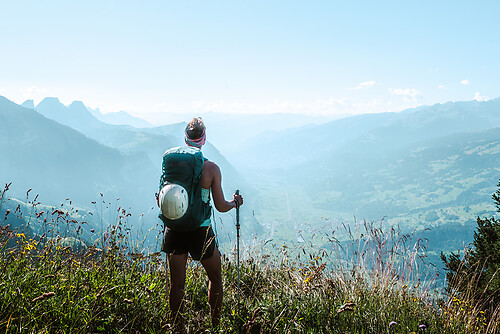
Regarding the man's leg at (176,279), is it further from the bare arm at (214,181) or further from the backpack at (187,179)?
the bare arm at (214,181)

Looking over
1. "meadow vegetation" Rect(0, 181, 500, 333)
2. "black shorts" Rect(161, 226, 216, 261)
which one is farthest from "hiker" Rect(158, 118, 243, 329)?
"meadow vegetation" Rect(0, 181, 500, 333)

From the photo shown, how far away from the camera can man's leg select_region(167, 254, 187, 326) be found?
133 inches

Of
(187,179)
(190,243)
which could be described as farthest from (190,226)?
(187,179)

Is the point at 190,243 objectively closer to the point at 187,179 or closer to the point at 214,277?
the point at 214,277

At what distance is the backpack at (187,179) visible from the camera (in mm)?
3373

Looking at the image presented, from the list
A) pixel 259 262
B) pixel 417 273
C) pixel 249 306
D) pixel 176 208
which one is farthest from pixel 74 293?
pixel 417 273

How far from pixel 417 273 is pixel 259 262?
2839mm

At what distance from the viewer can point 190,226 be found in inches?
133

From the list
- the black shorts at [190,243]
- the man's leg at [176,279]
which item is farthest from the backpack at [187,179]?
the man's leg at [176,279]

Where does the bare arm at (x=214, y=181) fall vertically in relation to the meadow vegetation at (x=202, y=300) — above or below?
above

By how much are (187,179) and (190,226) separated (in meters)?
0.52

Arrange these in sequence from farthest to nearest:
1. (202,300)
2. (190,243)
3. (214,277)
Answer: (202,300) < (214,277) < (190,243)

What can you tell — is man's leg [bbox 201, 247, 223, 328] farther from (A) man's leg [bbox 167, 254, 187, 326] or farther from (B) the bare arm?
(B) the bare arm

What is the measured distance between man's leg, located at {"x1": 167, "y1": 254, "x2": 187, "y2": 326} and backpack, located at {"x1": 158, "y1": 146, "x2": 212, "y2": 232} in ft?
1.21
